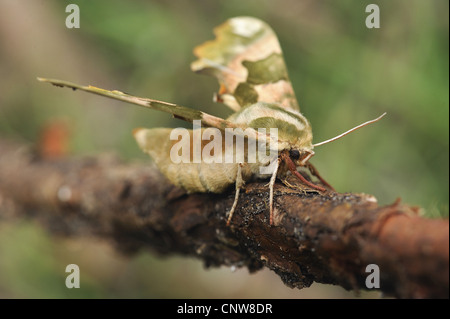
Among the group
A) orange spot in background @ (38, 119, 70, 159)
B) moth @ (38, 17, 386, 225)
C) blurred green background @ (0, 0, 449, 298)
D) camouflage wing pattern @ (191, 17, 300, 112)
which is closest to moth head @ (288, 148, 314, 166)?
moth @ (38, 17, 386, 225)

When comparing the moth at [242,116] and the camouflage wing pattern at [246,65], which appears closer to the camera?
the moth at [242,116]

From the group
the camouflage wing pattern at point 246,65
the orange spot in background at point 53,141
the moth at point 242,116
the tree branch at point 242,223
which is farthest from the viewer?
the orange spot in background at point 53,141

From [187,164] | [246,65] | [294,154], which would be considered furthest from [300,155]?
[246,65]

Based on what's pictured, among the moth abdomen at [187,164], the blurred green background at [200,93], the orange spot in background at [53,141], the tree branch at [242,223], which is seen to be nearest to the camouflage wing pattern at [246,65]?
the moth abdomen at [187,164]

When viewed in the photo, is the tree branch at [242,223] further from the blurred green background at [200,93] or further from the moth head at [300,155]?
the blurred green background at [200,93]

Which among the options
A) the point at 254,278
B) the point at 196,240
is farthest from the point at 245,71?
the point at 254,278

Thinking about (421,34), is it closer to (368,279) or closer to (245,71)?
(245,71)

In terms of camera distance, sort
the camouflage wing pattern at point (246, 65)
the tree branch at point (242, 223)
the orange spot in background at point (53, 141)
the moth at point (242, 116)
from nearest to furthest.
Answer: the tree branch at point (242, 223), the moth at point (242, 116), the camouflage wing pattern at point (246, 65), the orange spot in background at point (53, 141)
